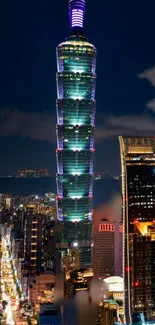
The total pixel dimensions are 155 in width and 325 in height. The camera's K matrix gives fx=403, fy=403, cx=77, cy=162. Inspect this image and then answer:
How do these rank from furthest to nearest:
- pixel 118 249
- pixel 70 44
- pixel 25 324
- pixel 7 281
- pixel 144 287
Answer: pixel 70 44, pixel 118 249, pixel 7 281, pixel 144 287, pixel 25 324

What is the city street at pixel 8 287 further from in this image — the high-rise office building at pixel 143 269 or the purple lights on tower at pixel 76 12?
the purple lights on tower at pixel 76 12

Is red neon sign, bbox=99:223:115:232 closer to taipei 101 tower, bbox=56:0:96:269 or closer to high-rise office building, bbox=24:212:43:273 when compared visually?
taipei 101 tower, bbox=56:0:96:269

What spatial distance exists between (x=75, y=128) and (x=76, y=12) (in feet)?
15.1

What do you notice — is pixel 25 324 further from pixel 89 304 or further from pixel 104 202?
pixel 104 202

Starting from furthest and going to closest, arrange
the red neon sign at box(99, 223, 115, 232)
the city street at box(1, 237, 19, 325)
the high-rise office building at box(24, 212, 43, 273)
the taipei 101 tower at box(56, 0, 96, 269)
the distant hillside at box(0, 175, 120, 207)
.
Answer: the distant hillside at box(0, 175, 120, 207) < the taipei 101 tower at box(56, 0, 96, 269) < the red neon sign at box(99, 223, 115, 232) < the high-rise office building at box(24, 212, 43, 273) < the city street at box(1, 237, 19, 325)

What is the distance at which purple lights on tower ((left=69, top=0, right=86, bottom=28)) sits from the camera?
15798 mm

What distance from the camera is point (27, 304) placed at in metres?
11.2

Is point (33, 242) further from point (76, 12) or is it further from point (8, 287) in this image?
point (76, 12)

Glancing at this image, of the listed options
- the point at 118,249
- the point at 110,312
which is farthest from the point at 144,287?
the point at 118,249

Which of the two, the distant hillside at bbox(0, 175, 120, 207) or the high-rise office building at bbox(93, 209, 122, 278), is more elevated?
the distant hillside at bbox(0, 175, 120, 207)

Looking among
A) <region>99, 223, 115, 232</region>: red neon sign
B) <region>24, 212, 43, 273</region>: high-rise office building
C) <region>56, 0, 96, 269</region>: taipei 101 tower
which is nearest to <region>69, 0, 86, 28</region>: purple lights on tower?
<region>56, 0, 96, 269</region>: taipei 101 tower

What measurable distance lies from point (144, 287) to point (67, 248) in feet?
18.1

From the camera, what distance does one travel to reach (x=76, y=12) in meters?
16.0

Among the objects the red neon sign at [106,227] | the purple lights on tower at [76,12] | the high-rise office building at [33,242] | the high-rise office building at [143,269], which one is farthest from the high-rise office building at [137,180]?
the purple lights on tower at [76,12]
